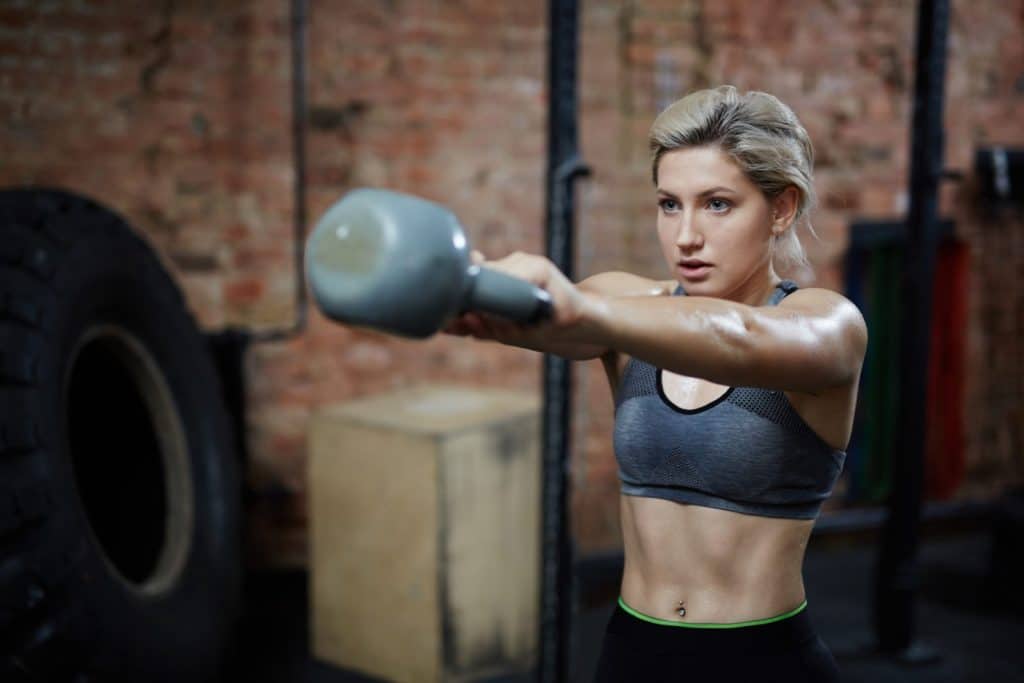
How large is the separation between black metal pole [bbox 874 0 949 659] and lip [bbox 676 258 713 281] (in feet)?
7.22

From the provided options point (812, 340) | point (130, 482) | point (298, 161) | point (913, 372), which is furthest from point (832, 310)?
point (298, 161)

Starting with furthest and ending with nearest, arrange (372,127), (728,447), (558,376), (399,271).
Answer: (372,127)
(558,376)
(728,447)
(399,271)

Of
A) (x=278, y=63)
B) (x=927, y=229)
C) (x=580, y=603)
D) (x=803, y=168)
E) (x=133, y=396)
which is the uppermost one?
(x=278, y=63)

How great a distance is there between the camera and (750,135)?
1315 mm

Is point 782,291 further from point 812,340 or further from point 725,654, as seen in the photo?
point 725,654

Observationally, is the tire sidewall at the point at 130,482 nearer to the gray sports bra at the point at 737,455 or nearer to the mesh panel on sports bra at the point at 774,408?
the gray sports bra at the point at 737,455

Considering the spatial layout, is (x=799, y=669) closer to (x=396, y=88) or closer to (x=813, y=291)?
(x=813, y=291)

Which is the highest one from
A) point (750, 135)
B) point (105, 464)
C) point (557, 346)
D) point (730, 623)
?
point (750, 135)

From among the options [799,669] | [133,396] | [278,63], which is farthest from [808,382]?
[278,63]

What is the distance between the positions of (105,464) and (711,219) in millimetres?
2659

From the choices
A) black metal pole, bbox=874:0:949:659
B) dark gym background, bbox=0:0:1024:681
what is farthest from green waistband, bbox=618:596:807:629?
black metal pole, bbox=874:0:949:659

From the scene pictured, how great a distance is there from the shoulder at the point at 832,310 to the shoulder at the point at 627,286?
0.87 ft

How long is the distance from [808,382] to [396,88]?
2.91 meters

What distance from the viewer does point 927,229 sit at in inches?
129
